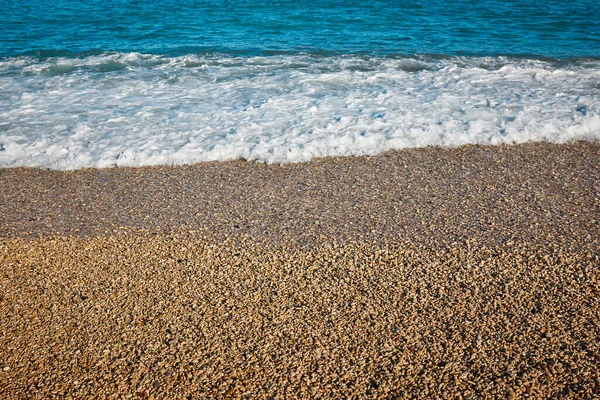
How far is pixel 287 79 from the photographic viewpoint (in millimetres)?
9680

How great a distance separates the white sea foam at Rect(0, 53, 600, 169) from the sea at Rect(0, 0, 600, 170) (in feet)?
0.10

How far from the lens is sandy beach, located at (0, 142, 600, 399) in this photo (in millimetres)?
3357

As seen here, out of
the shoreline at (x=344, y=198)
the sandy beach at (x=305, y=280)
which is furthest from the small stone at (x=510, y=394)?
the shoreline at (x=344, y=198)

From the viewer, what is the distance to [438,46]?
11.8 meters

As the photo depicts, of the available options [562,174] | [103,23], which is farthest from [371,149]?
[103,23]

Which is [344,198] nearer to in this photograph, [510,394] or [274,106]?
[510,394]

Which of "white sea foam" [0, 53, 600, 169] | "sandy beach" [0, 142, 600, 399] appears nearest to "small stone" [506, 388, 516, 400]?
"sandy beach" [0, 142, 600, 399]

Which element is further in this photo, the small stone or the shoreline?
the shoreline

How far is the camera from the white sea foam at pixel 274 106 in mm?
6910

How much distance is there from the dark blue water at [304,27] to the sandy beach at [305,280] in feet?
20.5

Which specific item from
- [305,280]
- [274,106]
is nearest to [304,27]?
[274,106]

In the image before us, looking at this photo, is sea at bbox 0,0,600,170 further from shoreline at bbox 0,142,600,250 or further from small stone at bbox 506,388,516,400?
small stone at bbox 506,388,516,400

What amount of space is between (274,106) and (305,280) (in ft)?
14.9

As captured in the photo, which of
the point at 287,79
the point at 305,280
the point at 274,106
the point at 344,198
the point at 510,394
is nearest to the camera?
the point at 510,394
